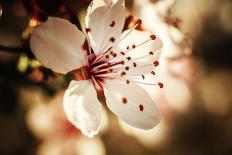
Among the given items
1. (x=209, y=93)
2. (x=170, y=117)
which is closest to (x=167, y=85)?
(x=170, y=117)

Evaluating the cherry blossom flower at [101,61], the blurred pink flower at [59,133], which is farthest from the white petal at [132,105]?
the blurred pink flower at [59,133]

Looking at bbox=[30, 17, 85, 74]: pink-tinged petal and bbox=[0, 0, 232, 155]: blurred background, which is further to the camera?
bbox=[0, 0, 232, 155]: blurred background

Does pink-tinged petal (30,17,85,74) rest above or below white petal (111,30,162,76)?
above

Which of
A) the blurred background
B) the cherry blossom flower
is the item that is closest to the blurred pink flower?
the blurred background

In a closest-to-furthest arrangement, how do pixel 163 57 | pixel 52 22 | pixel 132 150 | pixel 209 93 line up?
pixel 52 22 → pixel 163 57 → pixel 132 150 → pixel 209 93

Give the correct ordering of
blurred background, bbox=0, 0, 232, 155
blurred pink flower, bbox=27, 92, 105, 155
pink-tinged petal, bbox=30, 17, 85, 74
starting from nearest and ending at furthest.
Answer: pink-tinged petal, bbox=30, 17, 85, 74 → blurred background, bbox=0, 0, 232, 155 → blurred pink flower, bbox=27, 92, 105, 155

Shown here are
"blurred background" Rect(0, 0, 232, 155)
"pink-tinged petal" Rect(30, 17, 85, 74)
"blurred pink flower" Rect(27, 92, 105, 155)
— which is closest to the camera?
"pink-tinged petal" Rect(30, 17, 85, 74)

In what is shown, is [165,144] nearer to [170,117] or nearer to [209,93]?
[170,117]

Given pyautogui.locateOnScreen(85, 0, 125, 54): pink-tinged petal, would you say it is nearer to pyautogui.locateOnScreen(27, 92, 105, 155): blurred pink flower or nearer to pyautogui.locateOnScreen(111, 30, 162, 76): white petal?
pyautogui.locateOnScreen(111, 30, 162, 76): white petal
